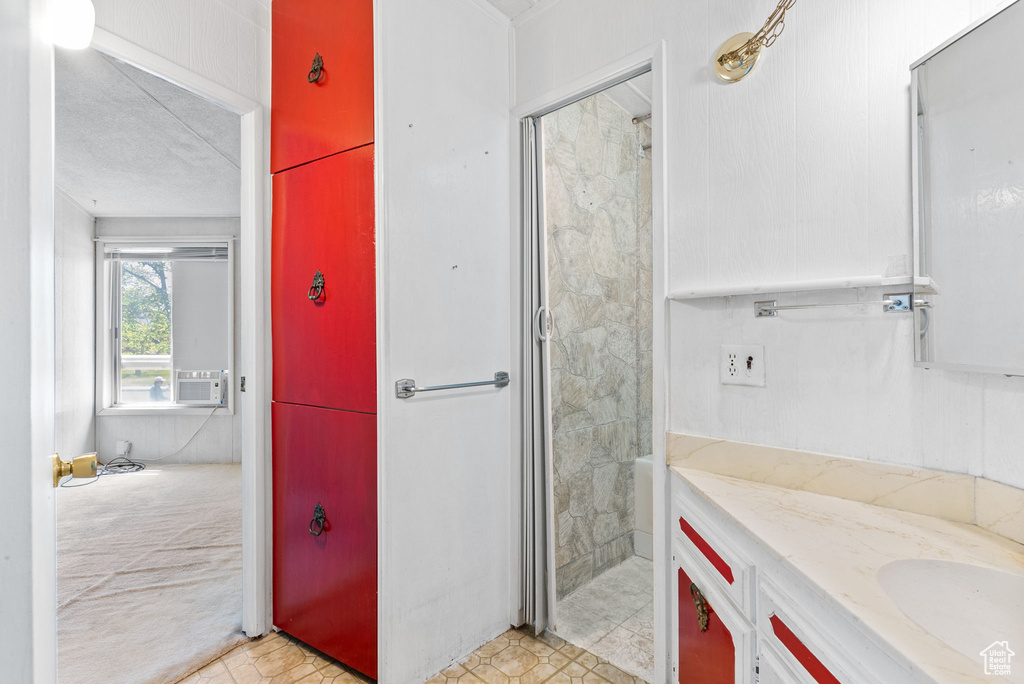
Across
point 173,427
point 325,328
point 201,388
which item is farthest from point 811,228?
point 173,427

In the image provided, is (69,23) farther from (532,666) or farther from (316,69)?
(532,666)

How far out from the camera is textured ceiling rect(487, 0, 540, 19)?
6.43 feet

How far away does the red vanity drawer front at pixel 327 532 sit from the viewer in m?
1.67

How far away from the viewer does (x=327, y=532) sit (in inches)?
70.6

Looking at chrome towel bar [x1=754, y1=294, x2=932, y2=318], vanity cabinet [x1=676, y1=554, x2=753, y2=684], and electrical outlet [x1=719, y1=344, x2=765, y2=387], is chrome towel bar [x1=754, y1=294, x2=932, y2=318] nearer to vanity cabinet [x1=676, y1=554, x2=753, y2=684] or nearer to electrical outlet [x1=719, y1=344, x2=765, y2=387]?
electrical outlet [x1=719, y1=344, x2=765, y2=387]

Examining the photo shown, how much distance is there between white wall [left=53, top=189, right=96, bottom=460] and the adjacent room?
16 millimetres

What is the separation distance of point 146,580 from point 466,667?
68.9 inches

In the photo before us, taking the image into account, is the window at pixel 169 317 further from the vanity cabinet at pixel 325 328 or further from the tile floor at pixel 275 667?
the tile floor at pixel 275 667

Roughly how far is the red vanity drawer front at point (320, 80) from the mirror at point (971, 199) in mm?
1483

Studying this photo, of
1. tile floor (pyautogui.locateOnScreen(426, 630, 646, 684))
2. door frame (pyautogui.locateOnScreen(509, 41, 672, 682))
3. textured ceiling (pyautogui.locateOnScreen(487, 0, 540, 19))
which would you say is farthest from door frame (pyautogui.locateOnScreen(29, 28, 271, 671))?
door frame (pyautogui.locateOnScreen(509, 41, 672, 682))

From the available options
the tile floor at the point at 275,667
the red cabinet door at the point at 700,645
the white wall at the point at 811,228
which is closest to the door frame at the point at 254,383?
the tile floor at the point at 275,667

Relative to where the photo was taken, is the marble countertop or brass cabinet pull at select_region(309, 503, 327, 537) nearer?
the marble countertop

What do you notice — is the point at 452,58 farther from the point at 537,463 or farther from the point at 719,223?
the point at 537,463

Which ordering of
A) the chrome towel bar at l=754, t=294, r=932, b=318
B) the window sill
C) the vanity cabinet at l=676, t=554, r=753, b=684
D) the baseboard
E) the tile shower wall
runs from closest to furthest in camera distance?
the vanity cabinet at l=676, t=554, r=753, b=684, the chrome towel bar at l=754, t=294, r=932, b=318, the tile shower wall, the baseboard, the window sill
